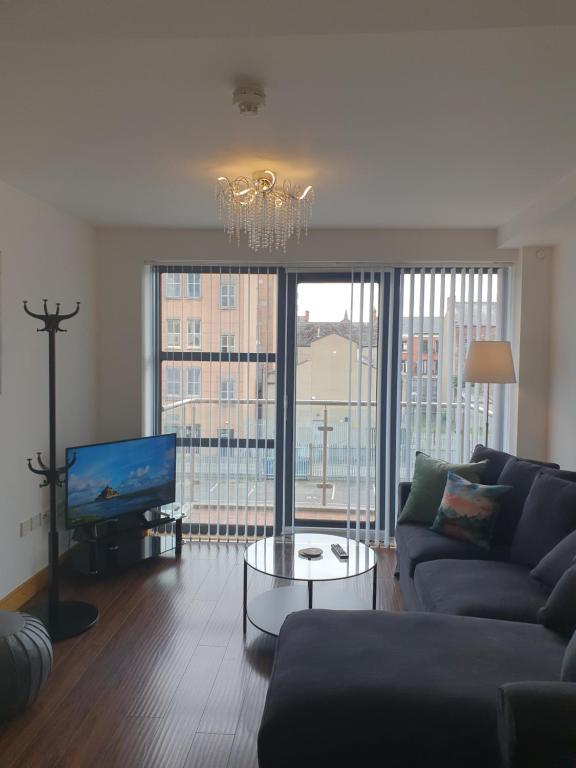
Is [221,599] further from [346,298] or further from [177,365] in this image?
[346,298]

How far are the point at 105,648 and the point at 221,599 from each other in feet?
2.76

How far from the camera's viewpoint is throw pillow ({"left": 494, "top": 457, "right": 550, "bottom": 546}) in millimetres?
3285

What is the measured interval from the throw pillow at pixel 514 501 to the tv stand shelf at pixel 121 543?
2.43 meters

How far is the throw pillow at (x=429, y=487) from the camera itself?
143 inches

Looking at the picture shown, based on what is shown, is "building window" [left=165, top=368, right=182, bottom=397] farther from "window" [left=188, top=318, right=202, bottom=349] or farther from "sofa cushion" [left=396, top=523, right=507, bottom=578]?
"sofa cushion" [left=396, top=523, right=507, bottom=578]

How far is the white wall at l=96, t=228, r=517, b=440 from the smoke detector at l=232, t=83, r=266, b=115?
7.98 ft

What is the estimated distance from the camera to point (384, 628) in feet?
7.50

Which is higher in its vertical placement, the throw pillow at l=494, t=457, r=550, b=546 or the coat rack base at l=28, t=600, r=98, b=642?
the throw pillow at l=494, t=457, r=550, b=546

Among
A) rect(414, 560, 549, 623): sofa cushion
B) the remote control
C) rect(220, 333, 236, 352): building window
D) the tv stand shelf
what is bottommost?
the tv stand shelf

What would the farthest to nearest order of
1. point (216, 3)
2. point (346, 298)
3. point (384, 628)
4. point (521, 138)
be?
point (346, 298), point (521, 138), point (384, 628), point (216, 3)

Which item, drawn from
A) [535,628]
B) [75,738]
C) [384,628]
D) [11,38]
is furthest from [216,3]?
[75,738]

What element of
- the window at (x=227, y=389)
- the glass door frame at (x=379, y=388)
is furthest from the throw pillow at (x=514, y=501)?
the window at (x=227, y=389)

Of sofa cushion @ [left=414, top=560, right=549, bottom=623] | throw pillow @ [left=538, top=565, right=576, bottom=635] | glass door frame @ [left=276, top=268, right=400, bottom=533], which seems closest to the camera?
throw pillow @ [left=538, top=565, right=576, bottom=635]

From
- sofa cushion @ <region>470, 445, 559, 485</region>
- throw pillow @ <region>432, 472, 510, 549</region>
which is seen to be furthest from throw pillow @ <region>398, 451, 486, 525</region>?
throw pillow @ <region>432, 472, 510, 549</region>
